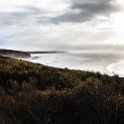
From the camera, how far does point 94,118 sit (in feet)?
29.0

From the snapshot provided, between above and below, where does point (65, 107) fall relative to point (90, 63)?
below

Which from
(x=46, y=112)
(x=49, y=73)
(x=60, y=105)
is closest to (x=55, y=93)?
(x=60, y=105)

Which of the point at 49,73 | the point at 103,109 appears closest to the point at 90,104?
the point at 103,109

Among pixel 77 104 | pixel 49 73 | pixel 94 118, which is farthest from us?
pixel 49 73

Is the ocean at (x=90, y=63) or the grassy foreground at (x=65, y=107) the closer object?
the grassy foreground at (x=65, y=107)

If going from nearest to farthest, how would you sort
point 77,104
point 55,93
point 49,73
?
1. point 77,104
2. point 55,93
3. point 49,73

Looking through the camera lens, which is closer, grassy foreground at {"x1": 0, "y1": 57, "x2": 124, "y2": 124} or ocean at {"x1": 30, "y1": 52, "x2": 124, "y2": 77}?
grassy foreground at {"x1": 0, "y1": 57, "x2": 124, "y2": 124}

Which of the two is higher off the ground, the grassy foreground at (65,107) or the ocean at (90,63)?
the ocean at (90,63)

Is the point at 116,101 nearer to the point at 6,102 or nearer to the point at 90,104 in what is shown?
the point at 90,104

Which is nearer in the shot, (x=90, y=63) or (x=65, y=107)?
(x=65, y=107)

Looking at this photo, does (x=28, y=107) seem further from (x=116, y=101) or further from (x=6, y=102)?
(x=116, y=101)

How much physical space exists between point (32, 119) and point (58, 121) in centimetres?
57

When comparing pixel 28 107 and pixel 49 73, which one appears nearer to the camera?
pixel 28 107

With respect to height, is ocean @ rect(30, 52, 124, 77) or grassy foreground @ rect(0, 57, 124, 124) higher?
ocean @ rect(30, 52, 124, 77)
